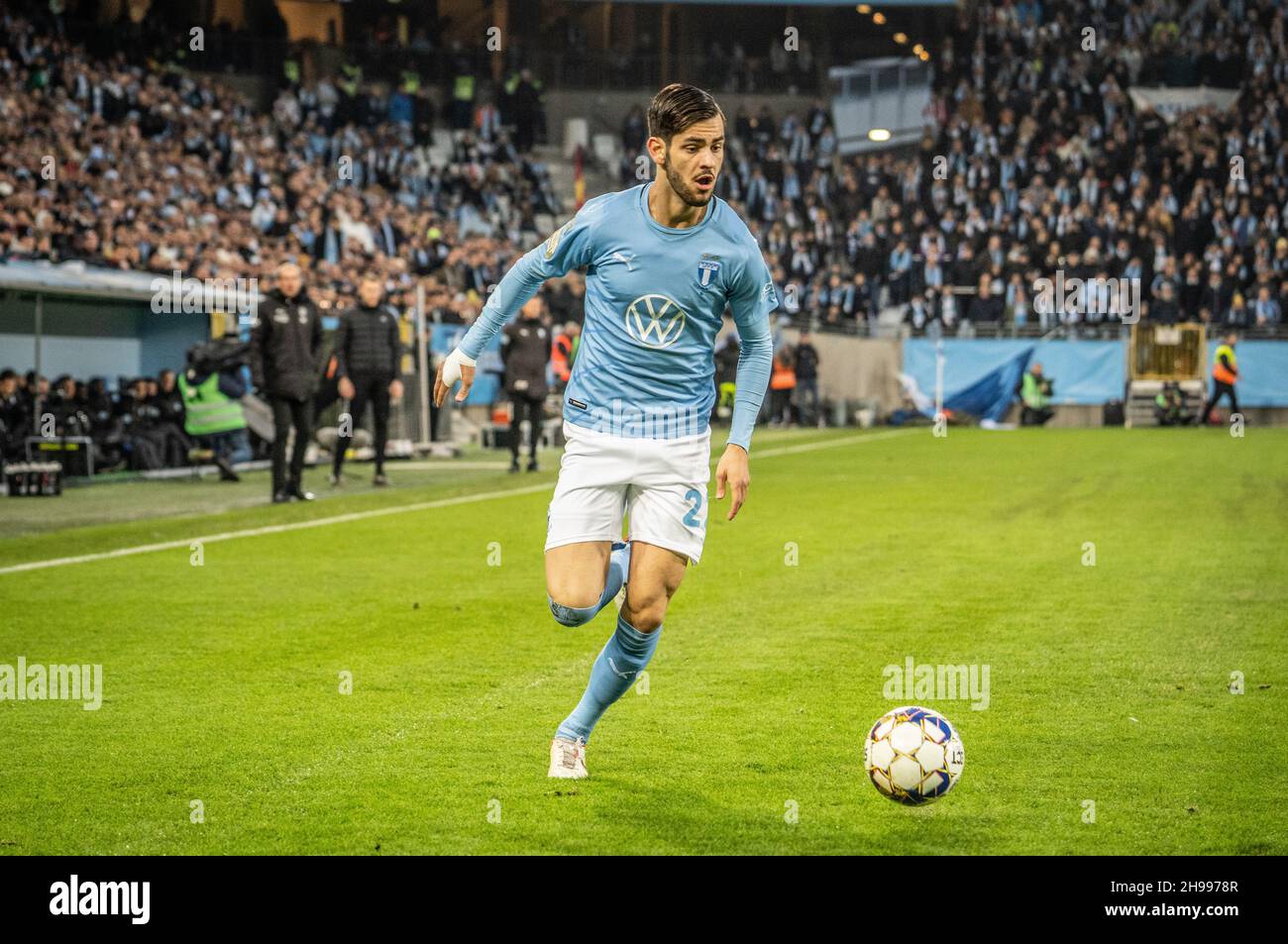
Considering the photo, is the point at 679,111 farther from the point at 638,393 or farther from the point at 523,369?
the point at 523,369

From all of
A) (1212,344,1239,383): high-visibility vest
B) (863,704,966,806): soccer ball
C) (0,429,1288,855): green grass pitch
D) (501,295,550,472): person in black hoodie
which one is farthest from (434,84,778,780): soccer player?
(1212,344,1239,383): high-visibility vest

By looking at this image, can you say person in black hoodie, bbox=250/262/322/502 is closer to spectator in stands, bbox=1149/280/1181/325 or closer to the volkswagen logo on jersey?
the volkswagen logo on jersey

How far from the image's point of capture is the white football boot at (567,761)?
5.40 meters

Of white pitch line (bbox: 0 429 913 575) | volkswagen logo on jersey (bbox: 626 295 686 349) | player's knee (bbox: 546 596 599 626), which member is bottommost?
white pitch line (bbox: 0 429 913 575)

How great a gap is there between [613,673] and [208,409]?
14.3 meters

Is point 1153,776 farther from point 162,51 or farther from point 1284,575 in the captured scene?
point 162,51

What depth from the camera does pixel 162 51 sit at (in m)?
34.6

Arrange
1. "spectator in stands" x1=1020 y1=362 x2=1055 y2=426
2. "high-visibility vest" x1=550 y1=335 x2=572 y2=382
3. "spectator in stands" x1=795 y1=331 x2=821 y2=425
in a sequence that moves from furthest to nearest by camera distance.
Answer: "spectator in stands" x1=1020 y1=362 x2=1055 y2=426
"spectator in stands" x1=795 y1=331 x2=821 y2=425
"high-visibility vest" x1=550 y1=335 x2=572 y2=382

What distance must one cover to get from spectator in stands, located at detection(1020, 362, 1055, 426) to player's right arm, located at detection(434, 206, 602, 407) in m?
28.8

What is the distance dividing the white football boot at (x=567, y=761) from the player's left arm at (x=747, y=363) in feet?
3.15

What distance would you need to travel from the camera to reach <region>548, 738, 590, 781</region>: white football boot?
5398mm

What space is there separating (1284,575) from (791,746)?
19.5 feet
